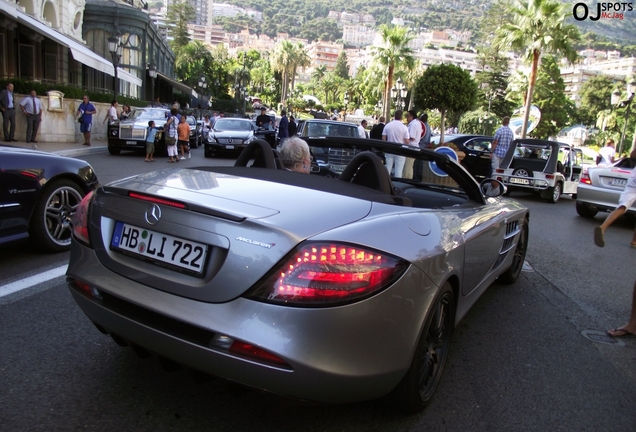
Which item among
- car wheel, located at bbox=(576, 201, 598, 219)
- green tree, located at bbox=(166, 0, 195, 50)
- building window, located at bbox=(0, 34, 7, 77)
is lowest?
car wheel, located at bbox=(576, 201, 598, 219)

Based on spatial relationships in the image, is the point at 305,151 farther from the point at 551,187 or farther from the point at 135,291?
the point at 551,187

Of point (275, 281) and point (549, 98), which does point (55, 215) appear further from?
point (549, 98)

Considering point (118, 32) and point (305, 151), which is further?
point (118, 32)

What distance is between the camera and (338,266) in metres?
2.13

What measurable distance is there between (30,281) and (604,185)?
10177mm

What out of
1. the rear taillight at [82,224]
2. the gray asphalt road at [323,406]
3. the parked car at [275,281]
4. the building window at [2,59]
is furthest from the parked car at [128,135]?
the parked car at [275,281]

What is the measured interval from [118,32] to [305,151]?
38.3 metres

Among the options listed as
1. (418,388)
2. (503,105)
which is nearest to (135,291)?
(418,388)

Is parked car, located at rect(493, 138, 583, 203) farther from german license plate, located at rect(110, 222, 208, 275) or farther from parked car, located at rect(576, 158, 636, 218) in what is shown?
german license plate, located at rect(110, 222, 208, 275)

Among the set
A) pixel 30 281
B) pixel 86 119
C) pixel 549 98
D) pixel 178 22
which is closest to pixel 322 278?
pixel 30 281

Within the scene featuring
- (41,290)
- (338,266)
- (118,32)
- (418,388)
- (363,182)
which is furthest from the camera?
(118,32)

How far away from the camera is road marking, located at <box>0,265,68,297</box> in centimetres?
415

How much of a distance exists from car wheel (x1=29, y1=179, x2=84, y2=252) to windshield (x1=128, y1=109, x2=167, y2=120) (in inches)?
541
